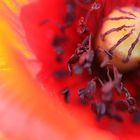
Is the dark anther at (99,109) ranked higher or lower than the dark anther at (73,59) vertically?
lower

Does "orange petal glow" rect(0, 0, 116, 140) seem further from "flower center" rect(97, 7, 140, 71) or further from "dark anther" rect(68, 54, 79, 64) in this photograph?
"flower center" rect(97, 7, 140, 71)

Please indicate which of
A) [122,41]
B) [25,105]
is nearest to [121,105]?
[122,41]

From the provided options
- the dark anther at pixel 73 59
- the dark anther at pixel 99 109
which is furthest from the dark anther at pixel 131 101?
the dark anther at pixel 73 59

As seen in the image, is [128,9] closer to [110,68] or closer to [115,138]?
[110,68]

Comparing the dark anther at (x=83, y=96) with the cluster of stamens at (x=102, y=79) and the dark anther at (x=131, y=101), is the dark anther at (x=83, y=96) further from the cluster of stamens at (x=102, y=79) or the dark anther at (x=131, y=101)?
the dark anther at (x=131, y=101)

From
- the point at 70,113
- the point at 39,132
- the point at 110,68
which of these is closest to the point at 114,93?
the point at 110,68

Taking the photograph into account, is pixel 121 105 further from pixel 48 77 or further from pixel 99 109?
pixel 48 77
